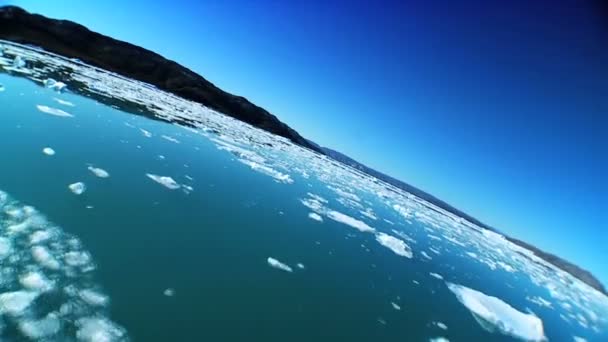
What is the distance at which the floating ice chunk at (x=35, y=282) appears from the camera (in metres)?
2.32

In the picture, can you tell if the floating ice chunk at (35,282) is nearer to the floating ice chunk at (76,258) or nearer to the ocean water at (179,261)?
the ocean water at (179,261)

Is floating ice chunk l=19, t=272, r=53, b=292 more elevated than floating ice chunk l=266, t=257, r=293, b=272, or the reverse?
floating ice chunk l=266, t=257, r=293, b=272

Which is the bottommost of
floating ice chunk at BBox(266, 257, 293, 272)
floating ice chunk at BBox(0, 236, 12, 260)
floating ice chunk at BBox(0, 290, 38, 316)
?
floating ice chunk at BBox(0, 236, 12, 260)

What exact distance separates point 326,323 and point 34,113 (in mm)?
7513

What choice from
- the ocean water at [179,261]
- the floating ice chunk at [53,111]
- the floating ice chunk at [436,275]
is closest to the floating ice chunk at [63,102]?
the ocean water at [179,261]

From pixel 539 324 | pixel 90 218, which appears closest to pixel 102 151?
pixel 90 218

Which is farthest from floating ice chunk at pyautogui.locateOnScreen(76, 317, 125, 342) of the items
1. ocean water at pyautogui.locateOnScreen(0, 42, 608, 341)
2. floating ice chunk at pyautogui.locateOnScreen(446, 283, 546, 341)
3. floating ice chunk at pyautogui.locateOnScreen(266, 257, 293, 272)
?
floating ice chunk at pyautogui.locateOnScreen(446, 283, 546, 341)

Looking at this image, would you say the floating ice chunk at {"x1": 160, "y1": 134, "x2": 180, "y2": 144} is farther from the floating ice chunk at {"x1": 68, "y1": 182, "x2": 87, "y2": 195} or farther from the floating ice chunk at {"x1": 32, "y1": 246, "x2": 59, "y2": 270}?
the floating ice chunk at {"x1": 32, "y1": 246, "x2": 59, "y2": 270}

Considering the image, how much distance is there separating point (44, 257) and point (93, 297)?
66 centimetres

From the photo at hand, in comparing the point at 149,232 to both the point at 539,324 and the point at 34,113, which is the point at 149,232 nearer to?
the point at 34,113

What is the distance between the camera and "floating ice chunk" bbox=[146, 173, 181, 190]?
18.3 feet

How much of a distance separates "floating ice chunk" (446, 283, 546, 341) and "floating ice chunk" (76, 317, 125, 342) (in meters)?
5.63

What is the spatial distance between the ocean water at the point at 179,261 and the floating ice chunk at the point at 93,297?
0.01 m

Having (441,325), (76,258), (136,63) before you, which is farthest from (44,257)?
(136,63)
